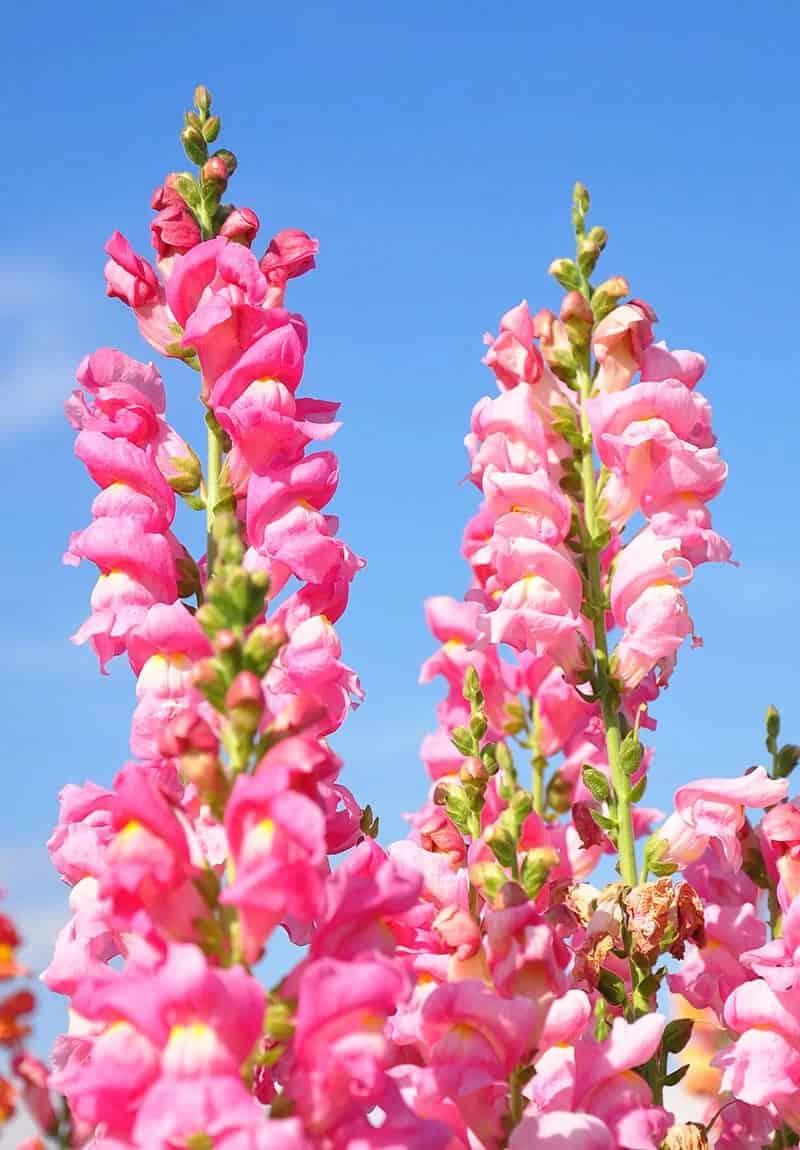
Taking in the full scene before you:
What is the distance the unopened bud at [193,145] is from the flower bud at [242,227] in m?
0.27

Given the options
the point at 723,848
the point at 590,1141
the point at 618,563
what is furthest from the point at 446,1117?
the point at 618,563

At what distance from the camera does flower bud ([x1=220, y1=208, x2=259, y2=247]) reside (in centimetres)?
422

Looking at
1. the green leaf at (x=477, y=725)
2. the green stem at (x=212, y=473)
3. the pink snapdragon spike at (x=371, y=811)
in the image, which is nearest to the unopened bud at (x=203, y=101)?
the pink snapdragon spike at (x=371, y=811)

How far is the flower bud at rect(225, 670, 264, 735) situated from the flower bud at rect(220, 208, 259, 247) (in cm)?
198

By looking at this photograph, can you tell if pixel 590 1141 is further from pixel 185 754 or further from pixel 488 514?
pixel 488 514

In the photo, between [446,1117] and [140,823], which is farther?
[446,1117]

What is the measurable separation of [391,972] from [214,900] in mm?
344

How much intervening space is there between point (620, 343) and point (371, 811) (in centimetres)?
158

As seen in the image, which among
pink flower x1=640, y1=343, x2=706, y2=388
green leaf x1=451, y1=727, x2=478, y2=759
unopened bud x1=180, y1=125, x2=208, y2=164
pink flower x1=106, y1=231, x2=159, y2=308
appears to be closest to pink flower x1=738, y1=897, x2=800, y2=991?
green leaf x1=451, y1=727, x2=478, y2=759

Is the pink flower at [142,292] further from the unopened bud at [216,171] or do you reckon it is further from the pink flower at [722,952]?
the pink flower at [722,952]

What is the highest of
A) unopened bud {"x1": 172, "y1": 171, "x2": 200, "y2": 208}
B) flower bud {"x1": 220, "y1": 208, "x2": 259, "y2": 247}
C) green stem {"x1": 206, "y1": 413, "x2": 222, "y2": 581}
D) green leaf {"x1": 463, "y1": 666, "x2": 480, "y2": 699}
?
unopened bud {"x1": 172, "y1": 171, "x2": 200, "y2": 208}

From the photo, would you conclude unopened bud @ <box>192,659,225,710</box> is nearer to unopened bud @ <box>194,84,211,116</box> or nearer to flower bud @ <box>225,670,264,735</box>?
flower bud @ <box>225,670,264,735</box>

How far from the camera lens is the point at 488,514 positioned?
485 centimetres

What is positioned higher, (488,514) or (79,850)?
(488,514)
